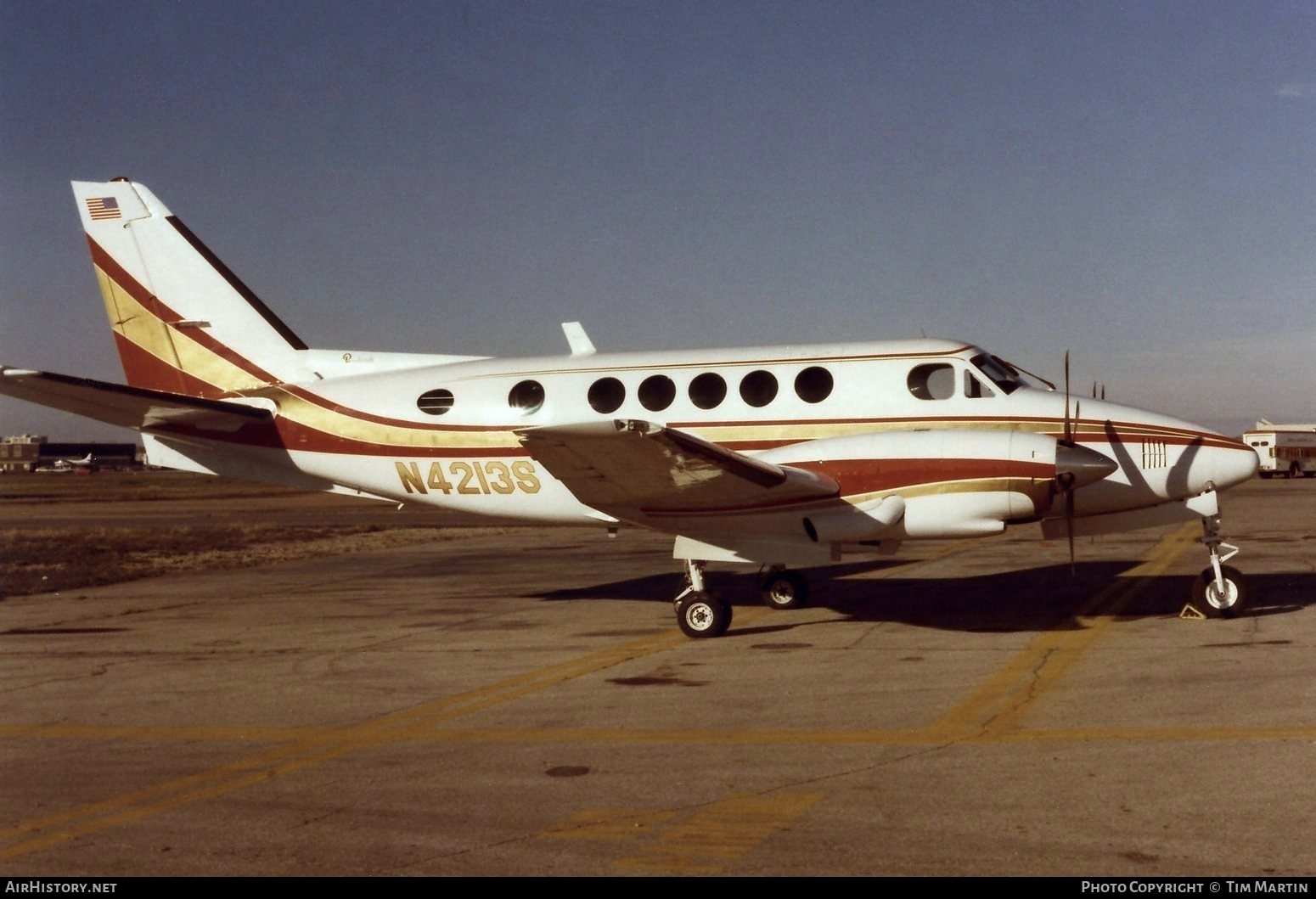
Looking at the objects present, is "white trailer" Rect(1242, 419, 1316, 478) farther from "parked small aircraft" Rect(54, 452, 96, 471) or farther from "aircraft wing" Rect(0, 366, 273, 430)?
"parked small aircraft" Rect(54, 452, 96, 471)

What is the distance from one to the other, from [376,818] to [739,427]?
8115mm

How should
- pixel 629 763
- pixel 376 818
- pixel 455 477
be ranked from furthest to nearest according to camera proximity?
pixel 455 477, pixel 629 763, pixel 376 818

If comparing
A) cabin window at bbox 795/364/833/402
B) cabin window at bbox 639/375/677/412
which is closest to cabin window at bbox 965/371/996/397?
cabin window at bbox 795/364/833/402

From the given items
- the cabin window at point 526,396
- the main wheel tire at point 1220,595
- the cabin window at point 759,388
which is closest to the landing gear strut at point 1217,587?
the main wheel tire at point 1220,595

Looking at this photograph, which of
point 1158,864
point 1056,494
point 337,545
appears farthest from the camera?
point 337,545

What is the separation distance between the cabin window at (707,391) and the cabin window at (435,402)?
331 centimetres

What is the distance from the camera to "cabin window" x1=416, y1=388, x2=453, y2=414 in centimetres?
1470

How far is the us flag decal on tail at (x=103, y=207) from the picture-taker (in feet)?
52.9

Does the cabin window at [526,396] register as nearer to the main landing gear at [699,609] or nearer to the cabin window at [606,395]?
the cabin window at [606,395]

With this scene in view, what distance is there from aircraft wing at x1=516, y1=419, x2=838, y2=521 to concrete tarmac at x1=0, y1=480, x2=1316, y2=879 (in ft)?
5.05

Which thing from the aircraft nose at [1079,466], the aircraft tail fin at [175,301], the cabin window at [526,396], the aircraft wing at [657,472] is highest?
the aircraft tail fin at [175,301]

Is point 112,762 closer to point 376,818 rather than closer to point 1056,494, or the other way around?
point 376,818

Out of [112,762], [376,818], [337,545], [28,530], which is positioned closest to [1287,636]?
[376,818]

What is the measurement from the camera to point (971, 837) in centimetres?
549
